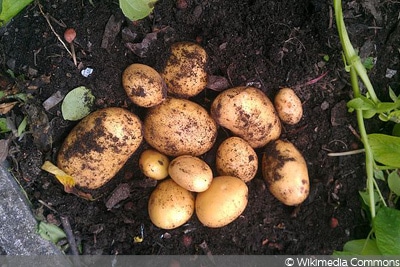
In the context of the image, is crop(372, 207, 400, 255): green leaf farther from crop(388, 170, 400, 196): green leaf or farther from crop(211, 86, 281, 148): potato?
crop(211, 86, 281, 148): potato

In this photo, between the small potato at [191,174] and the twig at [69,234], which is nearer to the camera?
the small potato at [191,174]

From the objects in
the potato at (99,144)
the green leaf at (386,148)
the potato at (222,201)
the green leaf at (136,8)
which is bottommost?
the green leaf at (386,148)

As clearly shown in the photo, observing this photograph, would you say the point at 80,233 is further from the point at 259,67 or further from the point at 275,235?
the point at 259,67

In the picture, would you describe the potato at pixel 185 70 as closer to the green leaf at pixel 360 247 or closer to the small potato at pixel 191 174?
the small potato at pixel 191 174

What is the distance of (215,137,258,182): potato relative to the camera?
A: 1607mm

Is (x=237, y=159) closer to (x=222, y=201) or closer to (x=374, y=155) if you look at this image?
(x=222, y=201)

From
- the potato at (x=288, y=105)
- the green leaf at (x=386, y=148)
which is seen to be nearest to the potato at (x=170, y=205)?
the potato at (x=288, y=105)

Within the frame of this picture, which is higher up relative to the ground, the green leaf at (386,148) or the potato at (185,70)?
the potato at (185,70)

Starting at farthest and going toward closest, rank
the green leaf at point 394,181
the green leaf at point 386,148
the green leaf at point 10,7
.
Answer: the green leaf at point 394,181, the green leaf at point 386,148, the green leaf at point 10,7

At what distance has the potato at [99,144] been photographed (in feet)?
5.16

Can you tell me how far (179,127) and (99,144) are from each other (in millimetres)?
258

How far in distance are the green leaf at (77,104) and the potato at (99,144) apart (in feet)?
0.16

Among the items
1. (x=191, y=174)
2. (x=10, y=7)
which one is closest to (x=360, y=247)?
(x=191, y=174)

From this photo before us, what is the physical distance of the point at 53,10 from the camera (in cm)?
171
